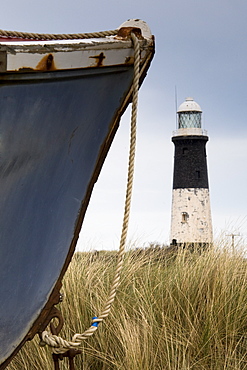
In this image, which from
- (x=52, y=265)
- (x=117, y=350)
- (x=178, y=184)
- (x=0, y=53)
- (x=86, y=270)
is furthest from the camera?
(x=178, y=184)

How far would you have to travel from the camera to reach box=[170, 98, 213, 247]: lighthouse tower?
2220 cm

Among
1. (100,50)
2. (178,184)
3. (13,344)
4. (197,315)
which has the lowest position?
(13,344)

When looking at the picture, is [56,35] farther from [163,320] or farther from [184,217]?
[184,217]

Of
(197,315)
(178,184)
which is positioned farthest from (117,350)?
(178,184)

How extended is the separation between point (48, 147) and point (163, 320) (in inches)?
82.4

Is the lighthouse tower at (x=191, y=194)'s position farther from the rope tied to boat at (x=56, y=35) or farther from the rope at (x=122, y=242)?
the rope tied to boat at (x=56, y=35)

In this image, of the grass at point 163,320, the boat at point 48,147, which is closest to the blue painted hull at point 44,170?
the boat at point 48,147

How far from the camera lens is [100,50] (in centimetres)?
271

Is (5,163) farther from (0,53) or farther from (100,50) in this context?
(100,50)

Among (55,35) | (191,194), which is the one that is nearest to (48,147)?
(55,35)

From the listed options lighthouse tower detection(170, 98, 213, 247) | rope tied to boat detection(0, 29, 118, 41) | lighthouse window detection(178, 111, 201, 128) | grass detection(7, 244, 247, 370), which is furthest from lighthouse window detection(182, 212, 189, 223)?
rope tied to boat detection(0, 29, 118, 41)

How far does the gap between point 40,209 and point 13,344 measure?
2.22 feet

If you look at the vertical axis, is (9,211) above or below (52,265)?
above

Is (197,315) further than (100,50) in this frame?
Yes
